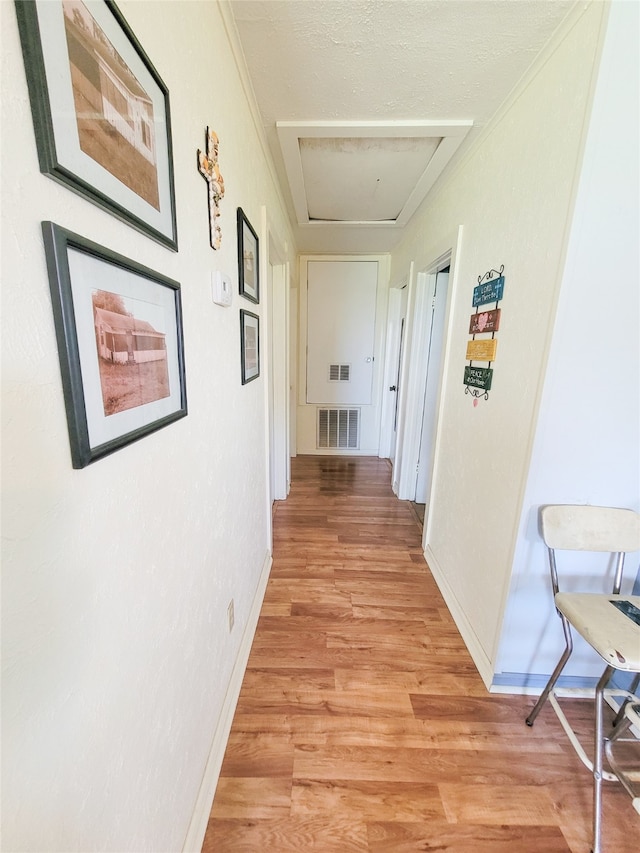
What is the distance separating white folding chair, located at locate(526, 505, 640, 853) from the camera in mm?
1036

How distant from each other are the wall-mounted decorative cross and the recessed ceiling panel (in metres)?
1.03

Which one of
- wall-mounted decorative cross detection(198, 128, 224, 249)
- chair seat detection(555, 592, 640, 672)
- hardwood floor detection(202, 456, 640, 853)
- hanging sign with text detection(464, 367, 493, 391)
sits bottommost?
hardwood floor detection(202, 456, 640, 853)

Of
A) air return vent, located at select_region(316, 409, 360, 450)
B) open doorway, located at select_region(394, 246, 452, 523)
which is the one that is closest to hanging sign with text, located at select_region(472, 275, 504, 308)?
open doorway, located at select_region(394, 246, 452, 523)

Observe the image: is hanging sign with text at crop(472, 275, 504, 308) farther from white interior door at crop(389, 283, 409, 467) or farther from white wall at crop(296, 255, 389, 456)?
white wall at crop(296, 255, 389, 456)

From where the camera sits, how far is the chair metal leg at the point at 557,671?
1.16m

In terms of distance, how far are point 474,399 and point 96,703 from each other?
1729mm

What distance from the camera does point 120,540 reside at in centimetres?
59

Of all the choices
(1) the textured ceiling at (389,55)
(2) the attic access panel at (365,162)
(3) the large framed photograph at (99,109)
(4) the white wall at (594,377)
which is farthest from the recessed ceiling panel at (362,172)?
(3) the large framed photograph at (99,109)

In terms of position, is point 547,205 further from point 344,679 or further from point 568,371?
point 344,679

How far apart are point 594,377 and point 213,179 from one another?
143 cm

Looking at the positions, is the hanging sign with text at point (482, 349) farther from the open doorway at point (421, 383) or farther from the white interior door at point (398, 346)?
the white interior door at point (398, 346)

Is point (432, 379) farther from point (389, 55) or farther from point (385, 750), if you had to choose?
point (385, 750)

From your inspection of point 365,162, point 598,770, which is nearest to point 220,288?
point 365,162

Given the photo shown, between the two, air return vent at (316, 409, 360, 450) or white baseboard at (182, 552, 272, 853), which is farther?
air return vent at (316, 409, 360, 450)
